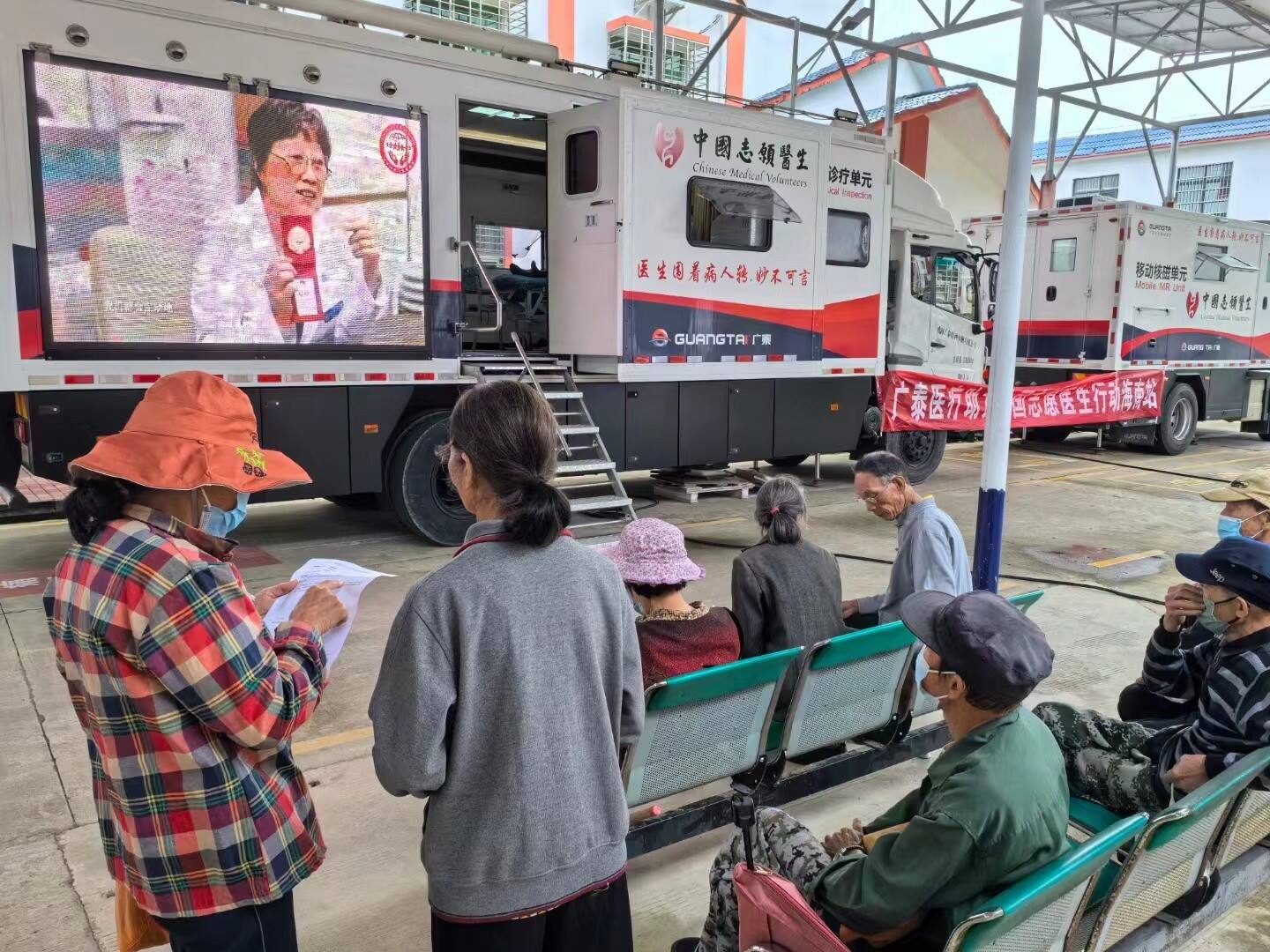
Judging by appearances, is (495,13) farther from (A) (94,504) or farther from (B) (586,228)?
(A) (94,504)

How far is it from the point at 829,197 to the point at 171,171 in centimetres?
583

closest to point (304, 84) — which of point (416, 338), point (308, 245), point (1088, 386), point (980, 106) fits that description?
point (308, 245)

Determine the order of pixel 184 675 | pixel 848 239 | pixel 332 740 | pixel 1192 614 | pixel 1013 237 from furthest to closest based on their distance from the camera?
1. pixel 848 239
2. pixel 1013 237
3. pixel 332 740
4. pixel 1192 614
5. pixel 184 675

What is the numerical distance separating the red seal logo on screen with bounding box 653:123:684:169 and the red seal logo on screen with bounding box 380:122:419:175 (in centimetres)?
200

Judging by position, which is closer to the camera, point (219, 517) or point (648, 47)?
point (219, 517)

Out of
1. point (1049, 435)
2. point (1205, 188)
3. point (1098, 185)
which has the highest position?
point (1098, 185)

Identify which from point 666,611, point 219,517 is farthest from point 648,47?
point 219,517

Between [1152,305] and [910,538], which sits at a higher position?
[1152,305]

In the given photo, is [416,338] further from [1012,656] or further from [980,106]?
[980,106]

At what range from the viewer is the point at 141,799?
162cm

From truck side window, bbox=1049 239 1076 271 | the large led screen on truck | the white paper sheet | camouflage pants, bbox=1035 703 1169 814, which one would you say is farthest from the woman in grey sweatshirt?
truck side window, bbox=1049 239 1076 271

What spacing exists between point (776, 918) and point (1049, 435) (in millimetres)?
15119

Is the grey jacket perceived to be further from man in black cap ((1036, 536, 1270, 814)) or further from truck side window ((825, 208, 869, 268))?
truck side window ((825, 208, 869, 268))

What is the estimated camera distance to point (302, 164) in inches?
253
